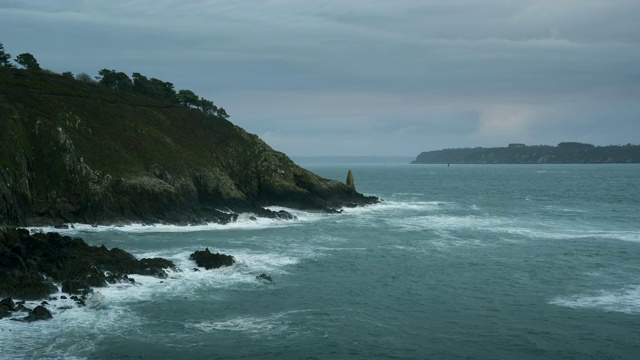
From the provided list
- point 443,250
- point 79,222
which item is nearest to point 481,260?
point 443,250

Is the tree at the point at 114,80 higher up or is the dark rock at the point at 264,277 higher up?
the tree at the point at 114,80

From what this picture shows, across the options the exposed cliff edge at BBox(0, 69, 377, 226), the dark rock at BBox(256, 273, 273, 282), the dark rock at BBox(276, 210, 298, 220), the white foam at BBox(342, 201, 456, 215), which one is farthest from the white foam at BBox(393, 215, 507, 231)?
the dark rock at BBox(256, 273, 273, 282)

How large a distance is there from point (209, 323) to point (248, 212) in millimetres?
41568

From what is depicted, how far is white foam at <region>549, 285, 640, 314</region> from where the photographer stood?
32.2m

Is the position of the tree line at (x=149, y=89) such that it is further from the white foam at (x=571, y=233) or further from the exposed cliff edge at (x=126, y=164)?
the white foam at (x=571, y=233)

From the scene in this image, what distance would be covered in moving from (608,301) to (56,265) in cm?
3191

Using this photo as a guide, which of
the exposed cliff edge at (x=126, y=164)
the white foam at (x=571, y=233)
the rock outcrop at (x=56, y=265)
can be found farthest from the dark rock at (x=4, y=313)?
the white foam at (x=571, y=233)

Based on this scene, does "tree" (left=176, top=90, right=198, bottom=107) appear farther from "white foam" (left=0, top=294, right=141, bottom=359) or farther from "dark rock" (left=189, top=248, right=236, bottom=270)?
"white foam" (left=0, top=294, right=141, bottom=359)

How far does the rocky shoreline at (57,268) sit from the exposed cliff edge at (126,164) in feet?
51.7

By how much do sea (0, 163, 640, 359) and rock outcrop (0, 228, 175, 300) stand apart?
1.34 meters

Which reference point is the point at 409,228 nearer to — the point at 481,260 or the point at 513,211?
the point at 481,260

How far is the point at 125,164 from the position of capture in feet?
219

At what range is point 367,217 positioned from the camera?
7488cm

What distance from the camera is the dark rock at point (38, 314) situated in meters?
28.1
